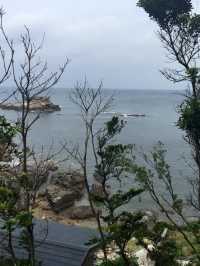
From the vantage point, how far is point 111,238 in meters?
6.98

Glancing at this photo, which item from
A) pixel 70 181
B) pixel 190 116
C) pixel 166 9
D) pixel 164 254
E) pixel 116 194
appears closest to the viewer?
pixel 164 254

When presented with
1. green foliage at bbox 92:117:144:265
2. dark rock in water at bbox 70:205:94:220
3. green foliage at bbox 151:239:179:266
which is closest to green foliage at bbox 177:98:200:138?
green foliage at bbox 92:117:144:265

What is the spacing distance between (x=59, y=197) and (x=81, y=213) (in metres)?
1.86

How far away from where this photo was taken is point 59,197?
2086cm

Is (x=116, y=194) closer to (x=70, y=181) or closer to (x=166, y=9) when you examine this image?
(x=166, y=9)

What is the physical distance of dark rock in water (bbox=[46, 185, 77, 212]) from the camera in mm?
20438

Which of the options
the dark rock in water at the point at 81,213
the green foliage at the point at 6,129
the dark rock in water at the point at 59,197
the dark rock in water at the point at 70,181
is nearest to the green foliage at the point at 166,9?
the green foliage at the point at 6,129

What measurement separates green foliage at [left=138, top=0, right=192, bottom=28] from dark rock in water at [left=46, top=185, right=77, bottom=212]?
1059 centimetres

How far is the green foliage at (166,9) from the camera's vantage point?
41.3 feet

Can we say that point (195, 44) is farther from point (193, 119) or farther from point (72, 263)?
point (72, 263)

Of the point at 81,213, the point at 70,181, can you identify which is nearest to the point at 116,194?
the point at 81,213

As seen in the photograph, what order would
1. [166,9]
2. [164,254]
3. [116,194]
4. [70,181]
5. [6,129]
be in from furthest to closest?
[70,181]
[166,9]
[116,194]
[164,254]
[6,129]

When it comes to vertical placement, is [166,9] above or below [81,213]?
above

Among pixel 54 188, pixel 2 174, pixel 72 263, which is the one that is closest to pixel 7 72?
pixel 2 174
